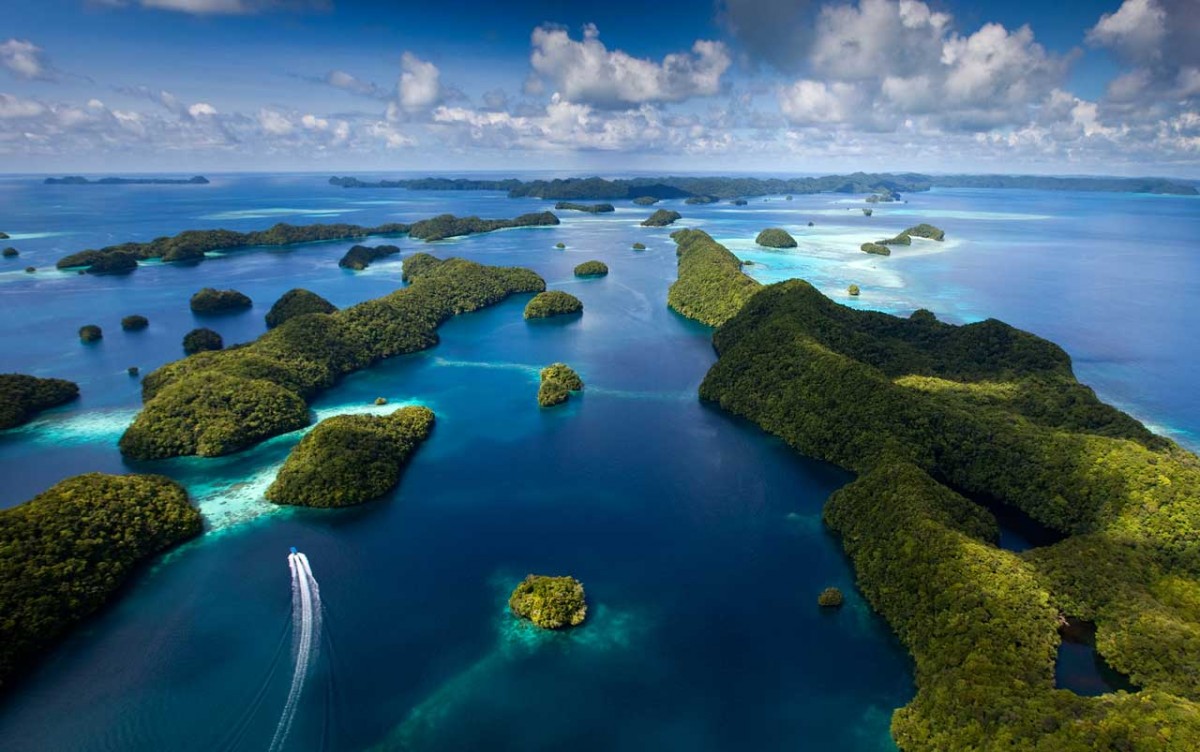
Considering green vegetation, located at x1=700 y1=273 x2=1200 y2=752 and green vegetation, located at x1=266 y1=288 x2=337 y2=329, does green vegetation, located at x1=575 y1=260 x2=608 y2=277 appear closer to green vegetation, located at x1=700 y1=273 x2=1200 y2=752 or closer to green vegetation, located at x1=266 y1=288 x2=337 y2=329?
green vegetation, located at x1=266 y1=288 x2=337 y2=329

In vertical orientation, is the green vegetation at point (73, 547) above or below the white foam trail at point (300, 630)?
above

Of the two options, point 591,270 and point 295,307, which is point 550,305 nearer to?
point 591,270

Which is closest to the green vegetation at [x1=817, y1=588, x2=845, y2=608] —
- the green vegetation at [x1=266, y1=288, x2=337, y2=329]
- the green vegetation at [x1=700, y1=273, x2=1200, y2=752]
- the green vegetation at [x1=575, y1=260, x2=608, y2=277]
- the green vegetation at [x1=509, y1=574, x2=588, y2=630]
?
the green vegetation at [x1=700, y1=273, x2=1200, y2=752]

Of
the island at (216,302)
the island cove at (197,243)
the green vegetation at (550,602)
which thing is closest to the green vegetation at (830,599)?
the green vegetation at (550,602)

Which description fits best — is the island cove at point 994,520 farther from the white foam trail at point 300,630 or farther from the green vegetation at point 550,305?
the green vegetation at point 550,305

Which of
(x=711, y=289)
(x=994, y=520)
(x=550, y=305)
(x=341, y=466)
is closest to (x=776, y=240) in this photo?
(x=711, y=289)

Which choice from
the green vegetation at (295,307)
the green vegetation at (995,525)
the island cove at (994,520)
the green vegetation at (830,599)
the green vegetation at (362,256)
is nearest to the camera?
the green vegetation at (995,525)
